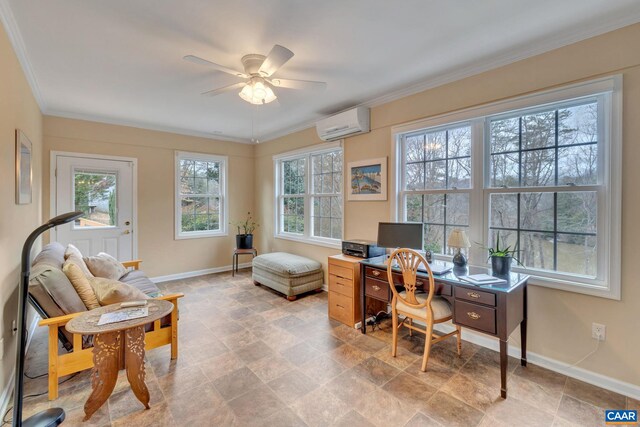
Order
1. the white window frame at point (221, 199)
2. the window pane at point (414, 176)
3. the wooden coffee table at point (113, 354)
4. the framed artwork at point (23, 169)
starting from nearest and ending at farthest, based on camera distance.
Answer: the wooden coffee table at point (113, 354)
the framed artwork at point (23, 169)
the window pane at point (414, 176)
the white window frame at point (221, 199)

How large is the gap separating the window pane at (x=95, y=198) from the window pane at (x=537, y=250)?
514cm

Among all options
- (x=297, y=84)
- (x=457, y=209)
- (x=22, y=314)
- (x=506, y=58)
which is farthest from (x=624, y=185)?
(x=22, y=314)

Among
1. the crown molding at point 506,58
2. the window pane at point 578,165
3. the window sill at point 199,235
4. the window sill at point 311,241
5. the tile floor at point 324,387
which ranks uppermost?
the crown molding at point 506,58

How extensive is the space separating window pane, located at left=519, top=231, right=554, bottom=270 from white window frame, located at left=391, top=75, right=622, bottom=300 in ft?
0.23

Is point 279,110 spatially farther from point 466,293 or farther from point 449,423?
point 449,423

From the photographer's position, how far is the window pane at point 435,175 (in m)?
3.02

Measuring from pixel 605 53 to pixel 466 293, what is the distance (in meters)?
1.95

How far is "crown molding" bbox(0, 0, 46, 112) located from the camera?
188cm

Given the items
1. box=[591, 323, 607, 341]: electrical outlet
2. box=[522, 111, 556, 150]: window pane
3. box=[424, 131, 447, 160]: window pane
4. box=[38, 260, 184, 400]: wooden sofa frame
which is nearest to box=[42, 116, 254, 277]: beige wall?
box=[38, 260, 184, 400]: wooden sofa frame

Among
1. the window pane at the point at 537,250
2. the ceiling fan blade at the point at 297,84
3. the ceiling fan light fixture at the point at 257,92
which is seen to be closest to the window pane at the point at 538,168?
the window pane at the point at 537,250

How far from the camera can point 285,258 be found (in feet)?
14.3

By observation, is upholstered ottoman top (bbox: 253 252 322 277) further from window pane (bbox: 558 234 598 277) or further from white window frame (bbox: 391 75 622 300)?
window pane (bbox: 558 234 598 277)

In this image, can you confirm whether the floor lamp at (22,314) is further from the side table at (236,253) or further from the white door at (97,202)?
the side table at (236,253)

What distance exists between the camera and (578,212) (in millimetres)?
2242
